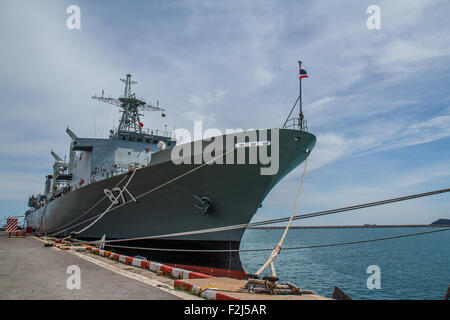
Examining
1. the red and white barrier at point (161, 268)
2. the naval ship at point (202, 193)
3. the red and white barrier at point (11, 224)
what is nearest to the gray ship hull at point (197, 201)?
the naval ship at point (202, 193)

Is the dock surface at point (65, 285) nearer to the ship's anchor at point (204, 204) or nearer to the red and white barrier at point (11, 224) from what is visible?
the ship's anchor at point (204, 204)

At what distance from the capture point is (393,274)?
18.4 m

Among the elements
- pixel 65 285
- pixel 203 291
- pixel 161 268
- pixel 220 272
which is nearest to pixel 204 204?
pixel 220 272

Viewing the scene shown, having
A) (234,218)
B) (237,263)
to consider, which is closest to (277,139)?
(234,218)

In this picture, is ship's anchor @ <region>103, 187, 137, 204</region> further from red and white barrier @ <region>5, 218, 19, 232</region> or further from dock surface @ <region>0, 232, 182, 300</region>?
red and white barrier @ <region>5, 218, 19, 232</region>

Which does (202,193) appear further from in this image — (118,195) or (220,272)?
(118,195)

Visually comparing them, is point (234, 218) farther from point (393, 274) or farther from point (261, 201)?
point (393, 274)

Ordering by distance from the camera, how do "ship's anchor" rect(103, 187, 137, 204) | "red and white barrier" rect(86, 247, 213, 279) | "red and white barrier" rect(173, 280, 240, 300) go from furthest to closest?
"ship's anchor" rect(103, 187, 137, 204) < "red and white barrier" rect(86, 247, 213, 279) < "red and white barrier" rect(173, 280, 240, 300)

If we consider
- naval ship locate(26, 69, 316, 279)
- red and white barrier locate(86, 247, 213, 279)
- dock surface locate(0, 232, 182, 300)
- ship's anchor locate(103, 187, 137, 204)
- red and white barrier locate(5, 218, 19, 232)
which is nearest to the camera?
dock surface locate(0, 232, 182, 300)

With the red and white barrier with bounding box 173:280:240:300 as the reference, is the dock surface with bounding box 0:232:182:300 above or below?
below

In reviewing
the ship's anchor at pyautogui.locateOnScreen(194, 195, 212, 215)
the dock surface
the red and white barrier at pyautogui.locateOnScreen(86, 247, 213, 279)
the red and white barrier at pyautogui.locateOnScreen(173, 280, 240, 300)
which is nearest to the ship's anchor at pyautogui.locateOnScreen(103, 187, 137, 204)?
the red and white barrier at pyautogui.locateOnScreen(86, 247, 213, 279)
